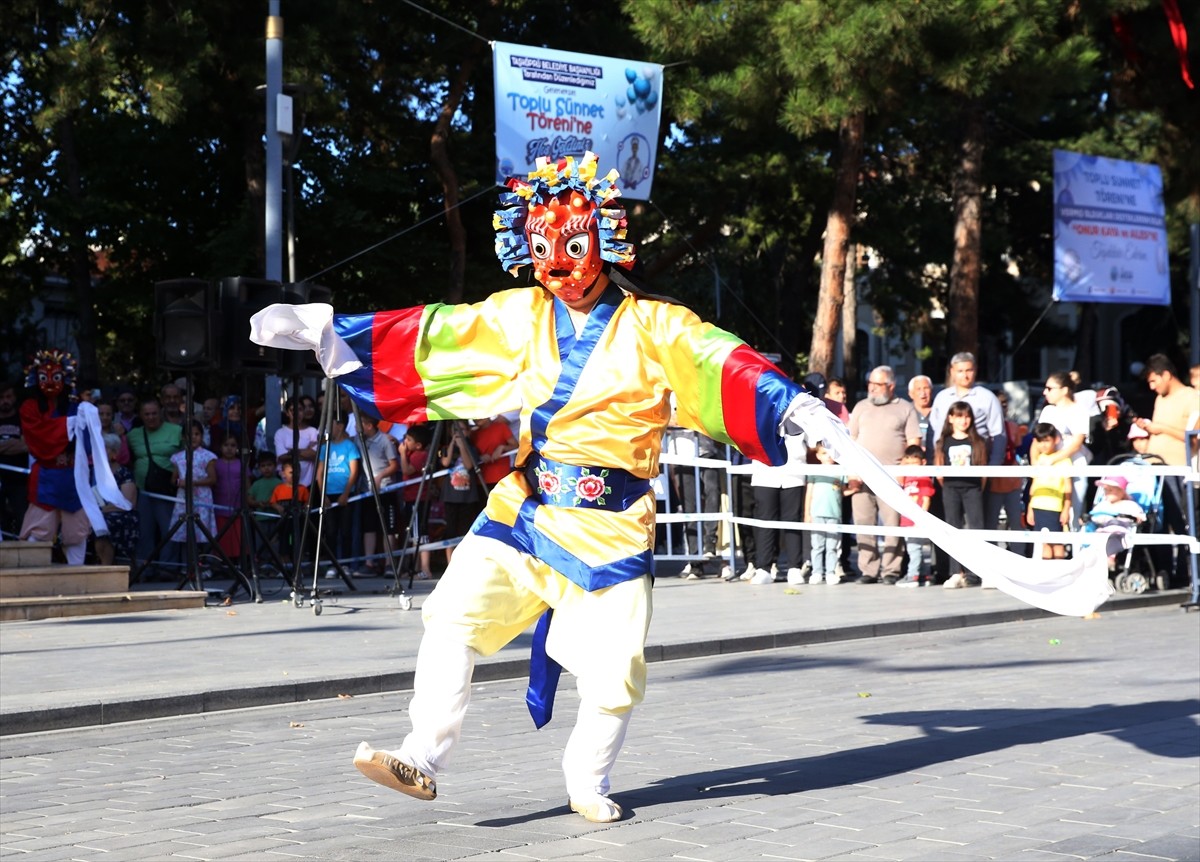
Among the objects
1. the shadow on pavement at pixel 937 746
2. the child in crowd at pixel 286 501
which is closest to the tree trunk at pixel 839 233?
the child in crowd at pixel 286 501

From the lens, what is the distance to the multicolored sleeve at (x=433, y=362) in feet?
20.2

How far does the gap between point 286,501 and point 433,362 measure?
8.67 metres

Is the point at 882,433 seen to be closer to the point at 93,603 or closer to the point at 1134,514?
the point at 1134,514

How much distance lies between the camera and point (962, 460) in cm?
1458

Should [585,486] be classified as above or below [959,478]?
above

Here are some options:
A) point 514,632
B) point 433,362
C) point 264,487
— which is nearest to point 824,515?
point 264,487

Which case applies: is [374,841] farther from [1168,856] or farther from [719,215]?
[719,215]

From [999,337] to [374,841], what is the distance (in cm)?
4320

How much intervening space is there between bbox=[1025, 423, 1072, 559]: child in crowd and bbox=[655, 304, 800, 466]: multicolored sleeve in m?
8.82

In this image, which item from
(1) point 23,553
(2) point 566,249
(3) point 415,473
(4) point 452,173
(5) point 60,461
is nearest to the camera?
(2) point 566,249

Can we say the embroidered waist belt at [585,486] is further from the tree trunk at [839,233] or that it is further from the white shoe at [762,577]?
the tree trunk at [839,233]

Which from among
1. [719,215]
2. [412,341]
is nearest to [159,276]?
[719,215]

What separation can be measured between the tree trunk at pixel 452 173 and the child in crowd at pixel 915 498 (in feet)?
38.0

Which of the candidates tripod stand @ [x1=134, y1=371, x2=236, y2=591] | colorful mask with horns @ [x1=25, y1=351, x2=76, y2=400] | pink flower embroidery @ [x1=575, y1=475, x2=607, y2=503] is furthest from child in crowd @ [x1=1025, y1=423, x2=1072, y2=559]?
pink flower embroidery @ [x1=575, y1=475, x2=607, y2=503]
